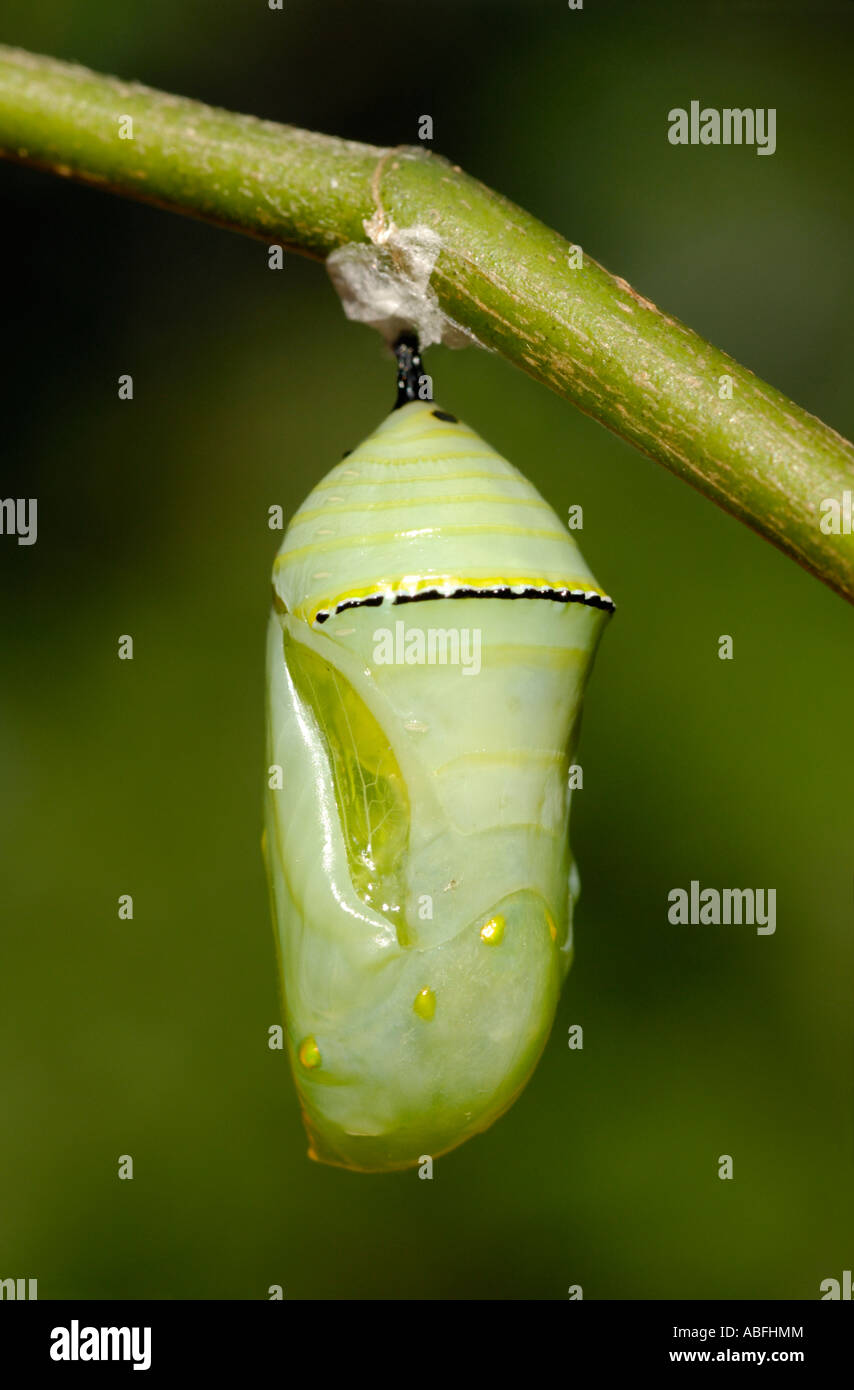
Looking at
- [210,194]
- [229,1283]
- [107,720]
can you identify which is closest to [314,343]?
[107,720]

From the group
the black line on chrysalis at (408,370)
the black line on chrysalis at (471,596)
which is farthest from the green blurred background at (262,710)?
the black line on chrysalis at (471,596)

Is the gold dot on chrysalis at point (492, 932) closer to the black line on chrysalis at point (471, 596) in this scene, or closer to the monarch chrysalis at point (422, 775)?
the monarch chrysalis at point (422, 775)

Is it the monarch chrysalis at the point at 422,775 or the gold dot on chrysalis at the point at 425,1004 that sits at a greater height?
the monarch chrysalis at the point at 422,775

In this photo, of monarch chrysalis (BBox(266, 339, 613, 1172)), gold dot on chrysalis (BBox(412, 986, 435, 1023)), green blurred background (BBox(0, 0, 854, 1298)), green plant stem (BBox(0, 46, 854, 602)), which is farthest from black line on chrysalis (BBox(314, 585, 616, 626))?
green blurred background (BBox(0, 0, 854, 1298))

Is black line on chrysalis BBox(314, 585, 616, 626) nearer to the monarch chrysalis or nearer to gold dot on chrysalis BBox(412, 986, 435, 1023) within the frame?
the monarch chrysalis

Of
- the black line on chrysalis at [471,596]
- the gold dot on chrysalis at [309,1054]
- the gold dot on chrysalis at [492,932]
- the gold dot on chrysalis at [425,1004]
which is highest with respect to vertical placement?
the black line on chrysalis at [471,596]

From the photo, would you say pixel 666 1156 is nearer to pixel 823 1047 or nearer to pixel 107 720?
pixel 823 1047

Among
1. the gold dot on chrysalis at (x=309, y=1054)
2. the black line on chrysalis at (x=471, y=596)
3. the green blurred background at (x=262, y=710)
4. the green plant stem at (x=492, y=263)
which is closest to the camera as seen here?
the green plant stem at (x=492, y=263)
